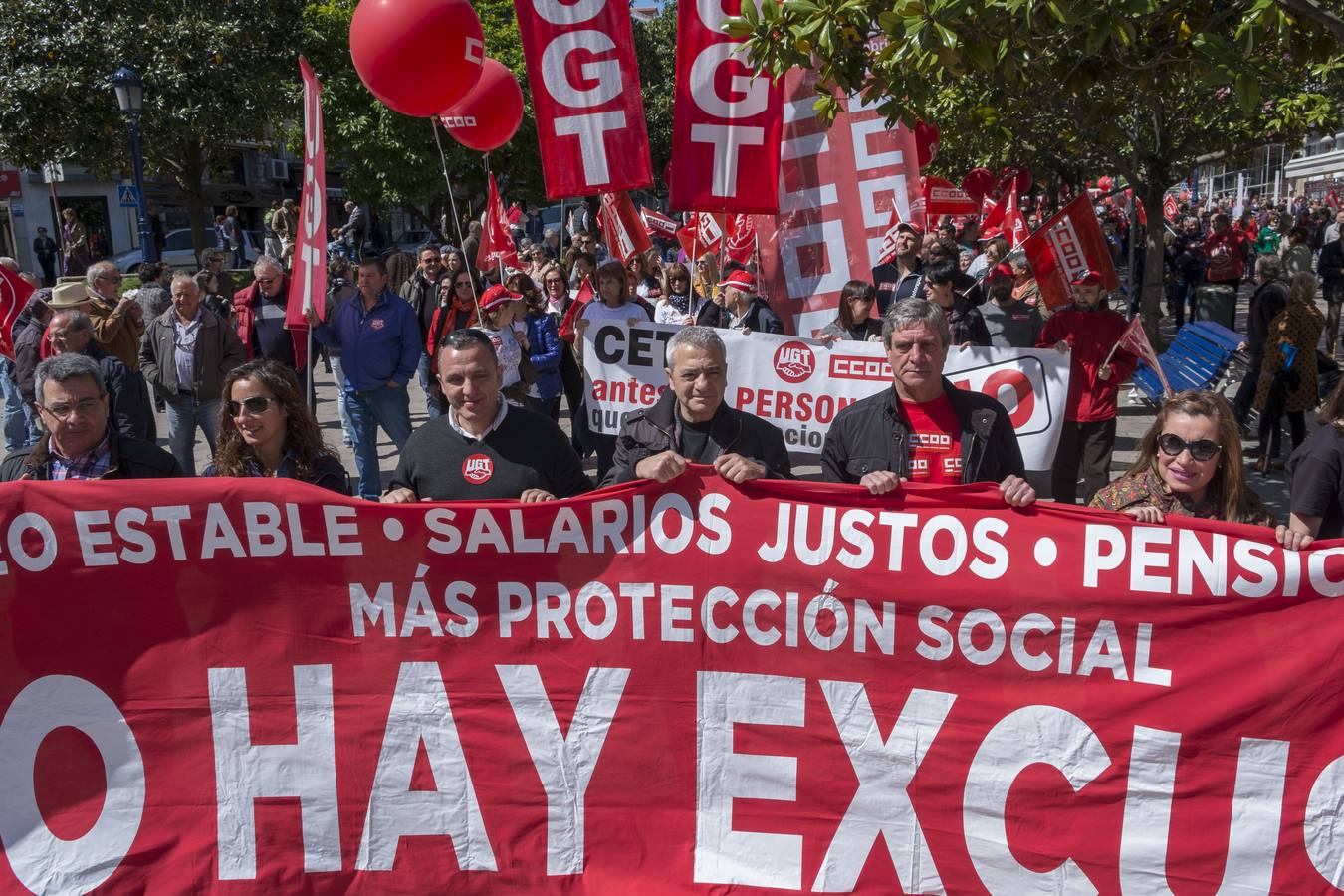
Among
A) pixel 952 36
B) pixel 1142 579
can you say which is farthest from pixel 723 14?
pixel 1142 579

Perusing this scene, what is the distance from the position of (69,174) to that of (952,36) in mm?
44135

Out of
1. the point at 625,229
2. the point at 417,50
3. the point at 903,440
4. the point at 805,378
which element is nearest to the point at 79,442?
the point at 903,440

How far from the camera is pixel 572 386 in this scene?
32.4 ft

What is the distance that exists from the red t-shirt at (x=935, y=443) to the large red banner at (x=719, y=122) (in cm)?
271

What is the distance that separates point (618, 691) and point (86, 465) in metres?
2.09

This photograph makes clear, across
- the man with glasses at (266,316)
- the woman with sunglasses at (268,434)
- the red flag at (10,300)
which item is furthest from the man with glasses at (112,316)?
the woman with sunglasses at (268,434)

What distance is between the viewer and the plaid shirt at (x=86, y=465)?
4109 mm

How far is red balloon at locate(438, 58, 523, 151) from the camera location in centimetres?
955

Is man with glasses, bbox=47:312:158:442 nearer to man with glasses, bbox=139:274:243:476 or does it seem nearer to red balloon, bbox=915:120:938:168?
man with glasses, bbox=139:274:243:476

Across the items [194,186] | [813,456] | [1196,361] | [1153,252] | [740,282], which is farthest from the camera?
[194,186]

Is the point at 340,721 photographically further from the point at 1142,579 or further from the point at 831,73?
the point at 831,73

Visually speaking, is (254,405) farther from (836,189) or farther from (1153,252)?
(1153,252)

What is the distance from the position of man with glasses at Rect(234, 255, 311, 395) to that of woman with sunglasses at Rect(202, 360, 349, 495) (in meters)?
4.87

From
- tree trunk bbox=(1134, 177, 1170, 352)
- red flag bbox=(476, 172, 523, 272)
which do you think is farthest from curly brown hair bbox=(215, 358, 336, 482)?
tree trunk bbox=(1134, 177, 1170, 352)
